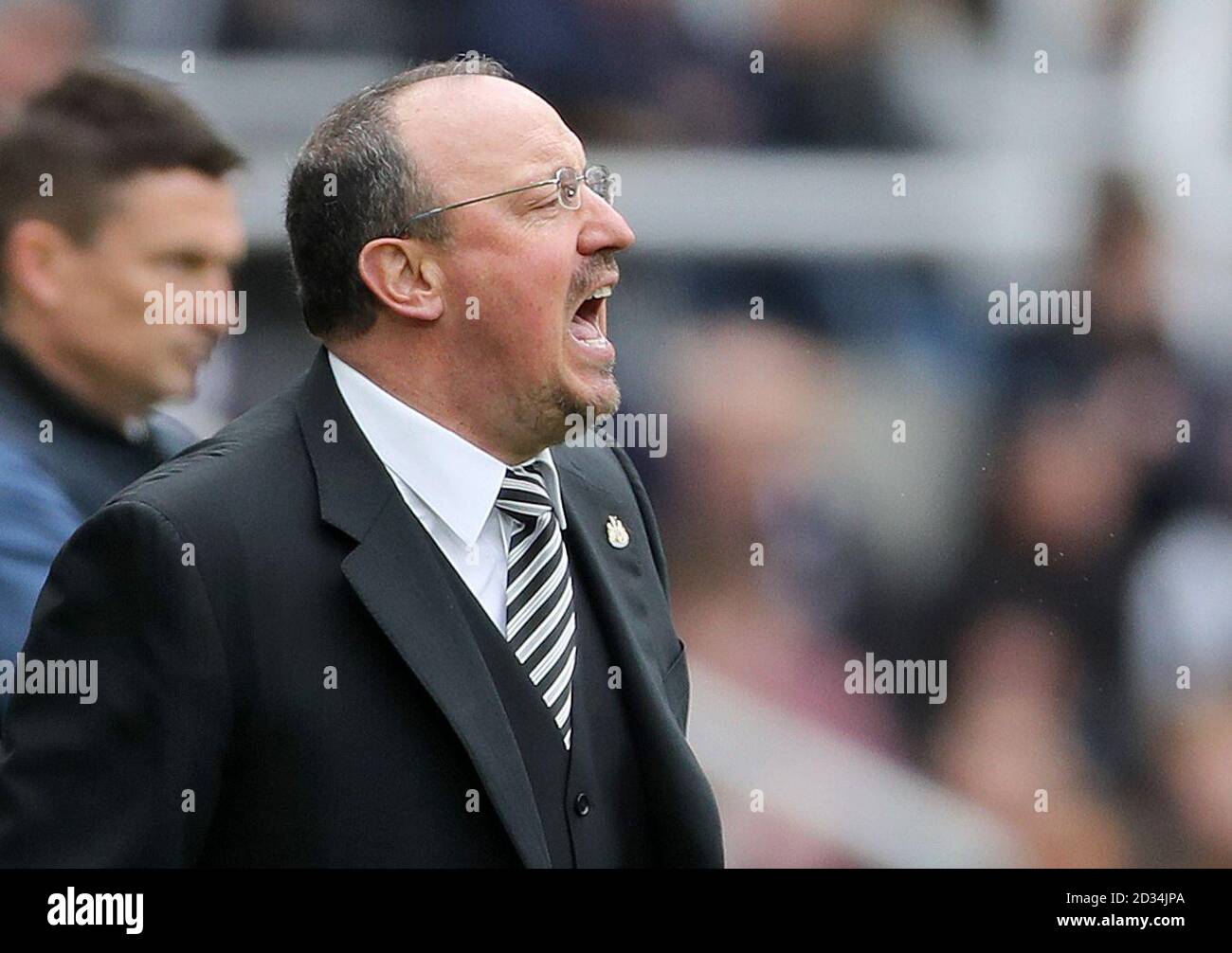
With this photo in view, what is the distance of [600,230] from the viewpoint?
2393mm

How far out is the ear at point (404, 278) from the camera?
2.30 metres

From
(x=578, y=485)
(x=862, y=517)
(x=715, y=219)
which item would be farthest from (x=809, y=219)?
(x=578, y=485)

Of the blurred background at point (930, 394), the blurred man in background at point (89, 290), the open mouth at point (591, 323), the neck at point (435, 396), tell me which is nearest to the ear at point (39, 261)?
the blurred man in background at point (89, 290)

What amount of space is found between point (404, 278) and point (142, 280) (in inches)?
41.3

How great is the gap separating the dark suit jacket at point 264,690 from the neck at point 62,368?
1.07 meters

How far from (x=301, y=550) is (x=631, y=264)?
183 centimetres

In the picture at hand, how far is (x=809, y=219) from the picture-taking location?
383 cm

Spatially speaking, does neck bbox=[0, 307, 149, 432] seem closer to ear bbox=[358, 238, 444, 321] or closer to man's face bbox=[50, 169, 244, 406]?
man's face bbox=[50, 169, 244, 406]

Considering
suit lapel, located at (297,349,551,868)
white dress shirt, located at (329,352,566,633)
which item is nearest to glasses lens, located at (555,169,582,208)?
white dress shirt, located at (329,352,566,633)

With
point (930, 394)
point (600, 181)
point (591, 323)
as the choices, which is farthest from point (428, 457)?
point (930, 394)

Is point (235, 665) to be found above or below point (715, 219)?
below

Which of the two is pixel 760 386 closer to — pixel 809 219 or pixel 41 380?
pixel 809 219

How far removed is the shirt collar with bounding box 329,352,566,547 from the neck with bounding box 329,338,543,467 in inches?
1.1

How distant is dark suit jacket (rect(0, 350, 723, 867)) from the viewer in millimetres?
1896
